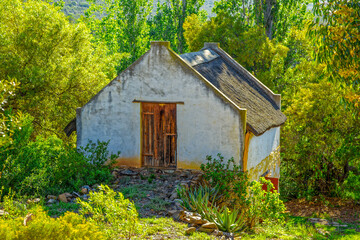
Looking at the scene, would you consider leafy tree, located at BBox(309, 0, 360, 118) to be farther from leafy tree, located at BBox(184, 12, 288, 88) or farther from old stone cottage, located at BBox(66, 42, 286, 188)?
leafy tree, located at BBox(184, 12, 288, 88)

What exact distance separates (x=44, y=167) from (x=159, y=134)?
12.8 ft

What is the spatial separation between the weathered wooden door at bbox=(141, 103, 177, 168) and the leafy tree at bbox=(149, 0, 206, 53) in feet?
69.5

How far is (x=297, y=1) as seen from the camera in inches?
1171

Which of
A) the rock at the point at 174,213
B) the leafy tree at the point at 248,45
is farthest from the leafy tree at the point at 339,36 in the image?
the leafy tree at the point at 248,45

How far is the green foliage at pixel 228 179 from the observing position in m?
12.9

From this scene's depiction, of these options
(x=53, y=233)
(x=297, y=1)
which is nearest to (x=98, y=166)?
(x=53, y=233)

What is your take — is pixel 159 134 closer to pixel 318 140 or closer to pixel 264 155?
pixel 264 155

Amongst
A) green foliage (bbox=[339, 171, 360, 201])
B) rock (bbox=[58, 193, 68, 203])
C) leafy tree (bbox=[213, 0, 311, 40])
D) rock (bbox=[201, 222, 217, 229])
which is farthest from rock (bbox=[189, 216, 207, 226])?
leafy tree (bbox=[213, 0, 311, 40])

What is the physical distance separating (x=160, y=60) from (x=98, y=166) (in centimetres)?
386

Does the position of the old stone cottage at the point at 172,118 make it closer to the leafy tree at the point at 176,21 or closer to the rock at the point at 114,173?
the rock at the point at 114,173

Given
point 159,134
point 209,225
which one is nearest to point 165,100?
Result: point 159,134

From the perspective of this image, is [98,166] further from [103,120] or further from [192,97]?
[192,97]

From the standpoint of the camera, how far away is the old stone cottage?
14.1m

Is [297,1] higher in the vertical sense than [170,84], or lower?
higher
